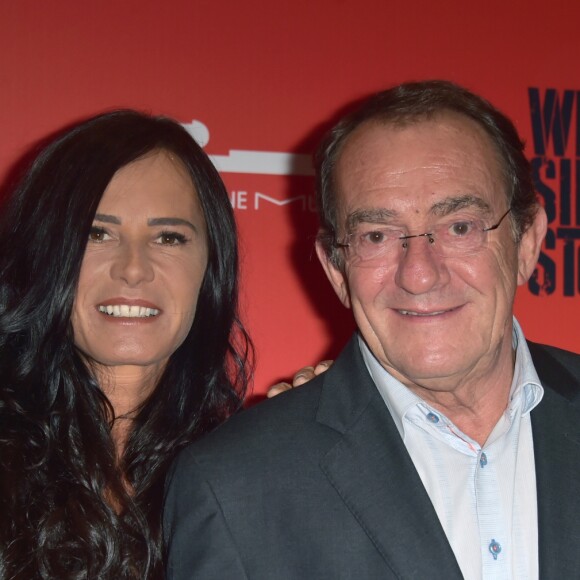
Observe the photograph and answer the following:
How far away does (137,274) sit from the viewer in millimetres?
2484

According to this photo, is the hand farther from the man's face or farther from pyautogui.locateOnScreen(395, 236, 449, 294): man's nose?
pyautogui.locateOnScreen(395, 236, 449, 294): man's nose

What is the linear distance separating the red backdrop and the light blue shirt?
3.96 feet

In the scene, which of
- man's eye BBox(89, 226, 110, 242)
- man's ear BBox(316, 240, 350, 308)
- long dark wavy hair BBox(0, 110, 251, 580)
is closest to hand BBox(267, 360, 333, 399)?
long dark wavy hair BBox(0, 110, 251, 580)

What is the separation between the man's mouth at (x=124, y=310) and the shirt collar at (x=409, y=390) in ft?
2.03

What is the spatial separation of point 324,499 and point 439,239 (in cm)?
63

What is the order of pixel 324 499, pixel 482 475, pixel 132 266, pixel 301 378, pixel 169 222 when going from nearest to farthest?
pixel 324 499
pixel 482 475
pixel 132 266
pixel 169 222
pixel 301 378

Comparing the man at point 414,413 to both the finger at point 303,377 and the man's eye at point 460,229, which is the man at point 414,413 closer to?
the man's eye at point 460,229

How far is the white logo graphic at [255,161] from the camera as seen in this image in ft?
10.9

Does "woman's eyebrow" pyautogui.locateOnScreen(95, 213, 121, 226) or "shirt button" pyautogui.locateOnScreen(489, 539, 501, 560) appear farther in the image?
"woman's eyebrow" pyautogui.locateOnScreen(95, 213, 121, 226)

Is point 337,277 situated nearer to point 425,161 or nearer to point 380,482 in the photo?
point 425,161

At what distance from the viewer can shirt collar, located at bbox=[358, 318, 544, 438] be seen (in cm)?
212

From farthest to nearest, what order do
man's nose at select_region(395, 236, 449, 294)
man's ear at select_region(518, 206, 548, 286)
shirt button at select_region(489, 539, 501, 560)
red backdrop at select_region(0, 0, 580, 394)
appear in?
red backdrop at select_region(0, 0, 580, 394) → man's ear at select_region(518, 206, 548, 286) → man's nose at select_region(395, 236, 449, 294) → shirt button at select_region(489, 539, 501, 560)

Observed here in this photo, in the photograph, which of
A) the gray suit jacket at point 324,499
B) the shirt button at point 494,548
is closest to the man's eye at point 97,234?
the gray suit jacket at point 324,499

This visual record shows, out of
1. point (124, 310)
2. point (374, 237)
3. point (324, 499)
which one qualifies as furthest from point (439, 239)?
point (124, 310)
